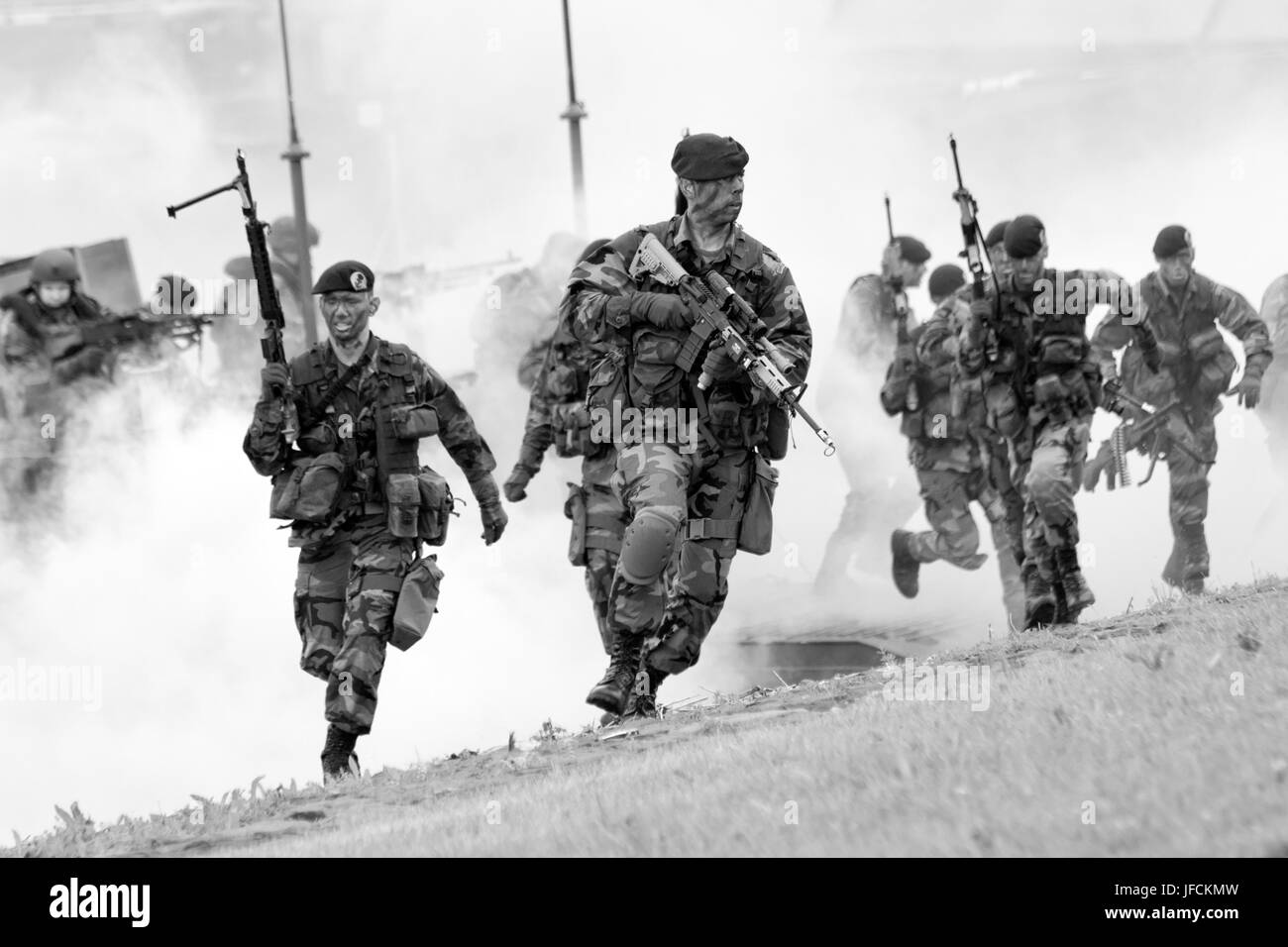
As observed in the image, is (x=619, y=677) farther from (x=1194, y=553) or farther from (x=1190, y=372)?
(x=1190, y=372)

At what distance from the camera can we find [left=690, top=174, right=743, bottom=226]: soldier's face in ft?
24.8

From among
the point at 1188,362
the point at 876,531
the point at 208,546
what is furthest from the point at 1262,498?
the point at 208,546

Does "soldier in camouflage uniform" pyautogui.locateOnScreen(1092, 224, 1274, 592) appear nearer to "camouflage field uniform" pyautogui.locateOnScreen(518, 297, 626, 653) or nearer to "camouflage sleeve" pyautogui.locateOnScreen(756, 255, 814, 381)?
"camouflage field uniform" pyautogui.locateOnScreen(518, 297, 626, 653)

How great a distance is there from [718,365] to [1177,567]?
5739mm

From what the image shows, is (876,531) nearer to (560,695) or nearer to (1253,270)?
(560,695)

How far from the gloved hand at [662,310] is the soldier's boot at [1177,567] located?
571 centimetres

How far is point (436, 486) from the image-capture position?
326 inches

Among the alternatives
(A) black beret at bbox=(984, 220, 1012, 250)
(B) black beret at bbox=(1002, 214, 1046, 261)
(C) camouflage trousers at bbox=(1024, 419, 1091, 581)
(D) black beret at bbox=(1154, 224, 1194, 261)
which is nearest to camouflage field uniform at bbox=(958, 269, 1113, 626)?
(C) camouflage trousers at bbox=(1024, 419, 1091, 581)

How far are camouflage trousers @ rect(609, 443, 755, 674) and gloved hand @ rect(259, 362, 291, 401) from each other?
1.34 m

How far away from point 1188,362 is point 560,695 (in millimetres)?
4114

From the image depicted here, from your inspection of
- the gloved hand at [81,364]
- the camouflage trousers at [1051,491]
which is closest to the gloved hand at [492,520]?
the camouflage trousers at [1051,491]

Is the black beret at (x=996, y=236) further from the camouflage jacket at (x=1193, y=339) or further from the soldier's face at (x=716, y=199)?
the soldier's face at (x=716, y=199)

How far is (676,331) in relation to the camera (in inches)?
295

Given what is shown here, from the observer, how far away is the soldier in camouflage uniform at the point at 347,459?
8.04 meters
